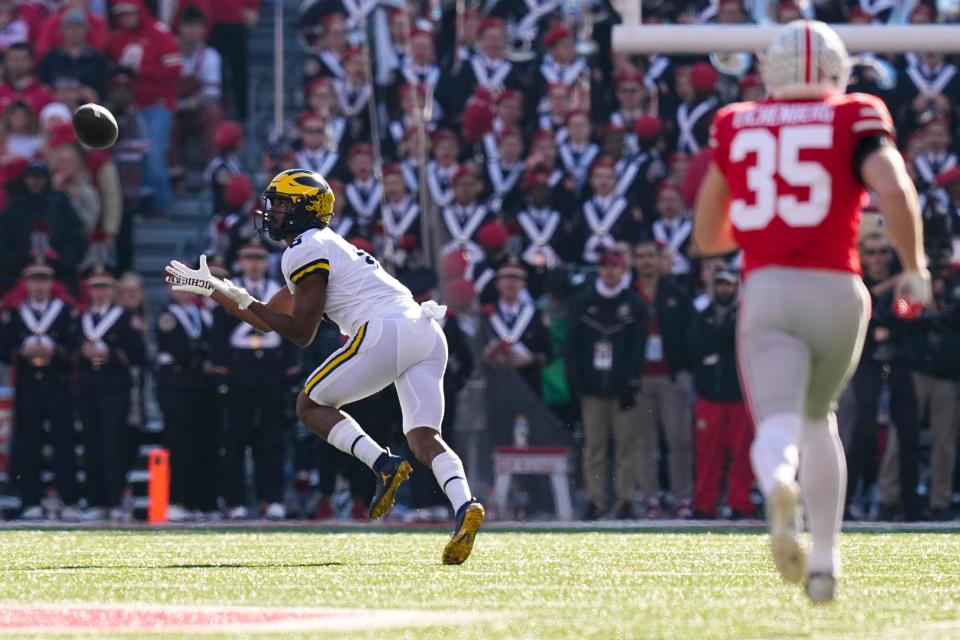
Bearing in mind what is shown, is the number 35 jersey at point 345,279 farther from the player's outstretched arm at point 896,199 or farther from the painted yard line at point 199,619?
the player's outstretched arm at point 896,199

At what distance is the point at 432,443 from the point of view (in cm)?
837

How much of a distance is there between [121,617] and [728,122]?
2338 mm

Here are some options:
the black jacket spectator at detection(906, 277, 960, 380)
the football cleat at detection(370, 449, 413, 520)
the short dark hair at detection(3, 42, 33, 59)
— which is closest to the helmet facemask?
A: the football cleat at detection(370, 449, 413, 520)

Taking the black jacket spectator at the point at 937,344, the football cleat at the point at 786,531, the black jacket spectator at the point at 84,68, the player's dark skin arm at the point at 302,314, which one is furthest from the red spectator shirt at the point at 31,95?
the football cleat at the point at 786,531

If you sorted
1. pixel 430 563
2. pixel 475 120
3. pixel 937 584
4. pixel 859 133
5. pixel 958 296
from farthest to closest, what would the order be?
pixel 475 120
pixel 958 296
pixel 430 563
pixel 937 584
pixel 859 133

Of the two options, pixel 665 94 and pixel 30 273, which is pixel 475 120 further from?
pixel 30 273

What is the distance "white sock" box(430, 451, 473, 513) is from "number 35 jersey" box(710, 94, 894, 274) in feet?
8.50

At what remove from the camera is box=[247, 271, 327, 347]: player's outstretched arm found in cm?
831

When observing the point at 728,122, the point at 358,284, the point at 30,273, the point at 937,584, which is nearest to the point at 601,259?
the point at 30,273

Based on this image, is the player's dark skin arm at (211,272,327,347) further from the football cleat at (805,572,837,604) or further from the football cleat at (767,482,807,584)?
the football cleat at (767,482,807,584)

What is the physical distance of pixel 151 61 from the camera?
15.5 meters

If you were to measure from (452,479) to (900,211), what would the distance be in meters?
3.07

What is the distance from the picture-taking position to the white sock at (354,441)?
839 centimetres

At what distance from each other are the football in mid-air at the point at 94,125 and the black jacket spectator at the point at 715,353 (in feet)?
14.4
